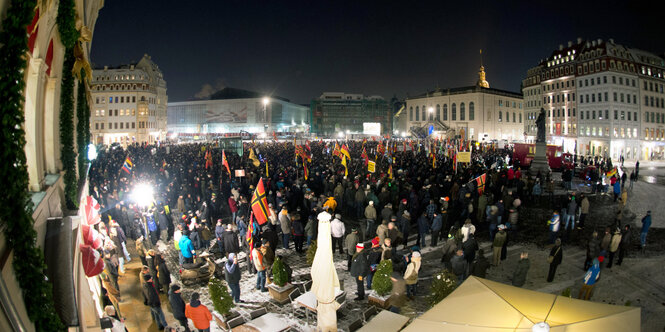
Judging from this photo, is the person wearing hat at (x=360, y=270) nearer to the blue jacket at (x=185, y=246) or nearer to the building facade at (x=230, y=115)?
the blue jacket at (x=185, y=246)

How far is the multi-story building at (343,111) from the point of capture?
117250 millimetres

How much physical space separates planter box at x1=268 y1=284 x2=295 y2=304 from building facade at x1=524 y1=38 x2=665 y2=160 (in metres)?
51.7

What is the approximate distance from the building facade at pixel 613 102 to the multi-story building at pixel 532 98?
38.4 feet

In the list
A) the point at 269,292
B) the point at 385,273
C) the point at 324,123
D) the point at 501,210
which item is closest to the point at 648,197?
the point at 501,210

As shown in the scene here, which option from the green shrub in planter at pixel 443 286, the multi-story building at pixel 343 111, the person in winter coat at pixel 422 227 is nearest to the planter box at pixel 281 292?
the green shrub in planter at pixel 443 286

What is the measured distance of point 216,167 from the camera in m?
25.5

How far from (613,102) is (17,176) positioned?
197ft

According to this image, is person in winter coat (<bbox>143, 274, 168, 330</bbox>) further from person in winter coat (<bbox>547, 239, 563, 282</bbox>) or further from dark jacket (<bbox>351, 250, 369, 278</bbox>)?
person in winter coat (<bbox>547, 239, 563, 282</bbox>)

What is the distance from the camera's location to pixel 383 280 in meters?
7.94

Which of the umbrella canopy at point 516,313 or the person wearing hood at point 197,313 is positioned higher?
the umbrella canopy at point 516,313

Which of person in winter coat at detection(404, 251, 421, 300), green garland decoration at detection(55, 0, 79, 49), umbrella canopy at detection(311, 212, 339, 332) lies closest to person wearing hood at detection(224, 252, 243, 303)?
umbrella canopy at detection(311, 212, 339, 332)

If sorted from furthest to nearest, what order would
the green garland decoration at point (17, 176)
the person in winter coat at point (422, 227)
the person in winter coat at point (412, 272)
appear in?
the person in winter coat at point (422, 227), the person in winter coat at point (412, 272), the green garland decoration at point (17, 176)

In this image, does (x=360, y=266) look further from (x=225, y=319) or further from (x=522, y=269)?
(x=522, y=269)

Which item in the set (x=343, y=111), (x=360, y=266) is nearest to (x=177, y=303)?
(x=360, y=266)
